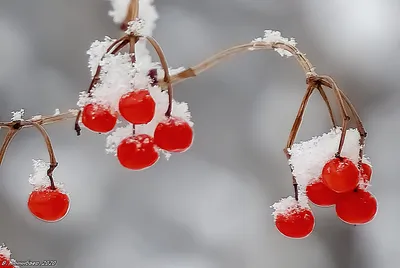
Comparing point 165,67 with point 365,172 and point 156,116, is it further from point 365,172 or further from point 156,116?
point 365,172

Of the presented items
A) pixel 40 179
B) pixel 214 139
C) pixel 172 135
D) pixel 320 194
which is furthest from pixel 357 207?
pixel 214 139

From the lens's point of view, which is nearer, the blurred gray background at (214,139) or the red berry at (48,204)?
the red berry at (48,204)

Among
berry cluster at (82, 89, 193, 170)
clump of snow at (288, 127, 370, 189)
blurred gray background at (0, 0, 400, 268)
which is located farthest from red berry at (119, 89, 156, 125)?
blurred gray background at (0, 0, 400, 268)

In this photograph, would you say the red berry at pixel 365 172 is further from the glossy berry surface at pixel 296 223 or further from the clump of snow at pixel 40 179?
the clump of snow at pixel 40 179

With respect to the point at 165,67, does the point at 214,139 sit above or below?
above

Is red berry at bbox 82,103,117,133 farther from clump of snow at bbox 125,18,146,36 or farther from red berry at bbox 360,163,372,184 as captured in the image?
red berry at bbox 360,163,372,184

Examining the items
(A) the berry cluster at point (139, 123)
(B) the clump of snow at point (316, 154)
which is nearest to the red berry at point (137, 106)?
(A) the berry cluster at point (139, 123)
